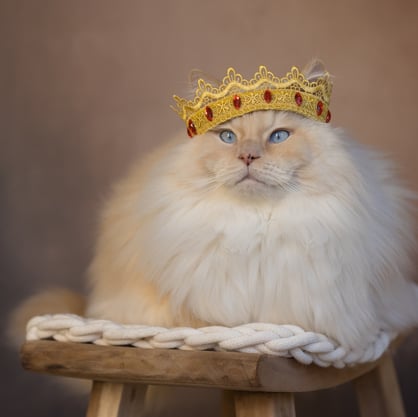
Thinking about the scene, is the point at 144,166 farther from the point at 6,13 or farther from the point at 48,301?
the point at 6,13

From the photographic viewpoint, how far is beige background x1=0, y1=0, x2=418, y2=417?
6.98 feet

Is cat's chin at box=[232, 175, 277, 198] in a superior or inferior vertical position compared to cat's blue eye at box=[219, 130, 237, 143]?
inferior

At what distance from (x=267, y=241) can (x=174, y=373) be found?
282 millimetres

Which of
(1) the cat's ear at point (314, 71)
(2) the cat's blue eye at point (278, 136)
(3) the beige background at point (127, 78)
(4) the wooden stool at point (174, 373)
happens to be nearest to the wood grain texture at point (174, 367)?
(4) the wooden stool at point (174, 373)

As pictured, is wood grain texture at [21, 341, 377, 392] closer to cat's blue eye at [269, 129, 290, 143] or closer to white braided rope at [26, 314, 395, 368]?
white braided rope at [26, 314, 395, 368]

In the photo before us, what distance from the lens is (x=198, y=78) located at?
1.39 meters

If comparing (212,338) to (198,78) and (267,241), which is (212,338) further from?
(198,78)

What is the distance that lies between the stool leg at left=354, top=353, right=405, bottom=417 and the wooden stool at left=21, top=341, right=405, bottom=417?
1.19ft

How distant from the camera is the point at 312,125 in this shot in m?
1.32

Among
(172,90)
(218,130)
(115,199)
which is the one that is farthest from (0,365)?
(218,130)

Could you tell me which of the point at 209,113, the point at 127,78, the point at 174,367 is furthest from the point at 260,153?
the point at 127,78

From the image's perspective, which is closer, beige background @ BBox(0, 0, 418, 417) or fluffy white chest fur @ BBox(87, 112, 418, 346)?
fluffy white chest fur @ BBox(87, 112, 418, 346)

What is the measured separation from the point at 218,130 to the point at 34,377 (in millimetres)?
1082

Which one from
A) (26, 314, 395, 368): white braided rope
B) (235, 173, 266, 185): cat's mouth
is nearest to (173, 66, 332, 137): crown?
(235, 173, 266, 185): cat's mouth
